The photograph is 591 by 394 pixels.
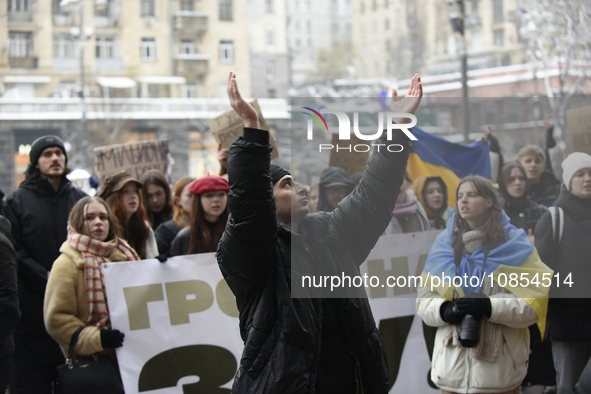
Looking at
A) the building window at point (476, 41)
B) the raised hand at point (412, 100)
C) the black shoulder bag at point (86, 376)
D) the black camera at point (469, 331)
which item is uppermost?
the building window at point (476, 41)

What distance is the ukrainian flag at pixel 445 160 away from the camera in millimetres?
4355

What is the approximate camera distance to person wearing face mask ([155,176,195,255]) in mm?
5590

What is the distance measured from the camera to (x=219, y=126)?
20.1ft

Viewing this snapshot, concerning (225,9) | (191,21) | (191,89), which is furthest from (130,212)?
(225,9)

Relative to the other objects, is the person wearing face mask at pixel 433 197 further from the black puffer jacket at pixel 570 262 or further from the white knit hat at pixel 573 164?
the white knit hat at pixel 573 164

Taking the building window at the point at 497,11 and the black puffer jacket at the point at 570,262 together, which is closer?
the black puffer jacket at the point at 570,262

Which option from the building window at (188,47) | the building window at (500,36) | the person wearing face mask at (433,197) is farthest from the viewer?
the building window at (188,47)

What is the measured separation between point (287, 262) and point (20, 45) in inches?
1595

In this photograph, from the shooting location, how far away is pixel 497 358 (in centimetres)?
375

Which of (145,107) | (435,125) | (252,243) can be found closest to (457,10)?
(435,125)

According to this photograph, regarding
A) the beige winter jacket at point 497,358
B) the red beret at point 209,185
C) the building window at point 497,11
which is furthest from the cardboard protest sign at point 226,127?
the building window at point 497,11

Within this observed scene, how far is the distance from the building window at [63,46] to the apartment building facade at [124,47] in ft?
0.20

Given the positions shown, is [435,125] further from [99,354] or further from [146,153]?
[146,153]

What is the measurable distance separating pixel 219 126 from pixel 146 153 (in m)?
1.47
